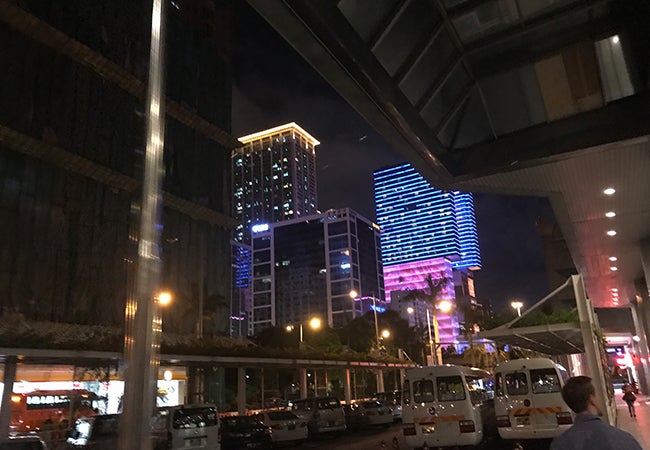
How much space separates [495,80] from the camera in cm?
903

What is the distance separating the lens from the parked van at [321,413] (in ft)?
70.0

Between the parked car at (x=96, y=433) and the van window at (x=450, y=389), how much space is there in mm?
8803

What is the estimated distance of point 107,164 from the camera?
43.2 metres

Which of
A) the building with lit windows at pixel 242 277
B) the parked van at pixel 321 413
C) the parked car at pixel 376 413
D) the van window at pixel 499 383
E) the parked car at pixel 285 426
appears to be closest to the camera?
the van window at pixel 499 383

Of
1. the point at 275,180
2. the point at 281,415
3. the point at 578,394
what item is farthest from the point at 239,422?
the point at 275,180

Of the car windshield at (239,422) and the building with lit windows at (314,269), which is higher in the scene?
the building with lit windows at (314,269)

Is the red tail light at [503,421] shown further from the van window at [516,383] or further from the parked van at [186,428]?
the parked van at [186,428]

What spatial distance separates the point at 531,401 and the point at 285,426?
9.25 meters

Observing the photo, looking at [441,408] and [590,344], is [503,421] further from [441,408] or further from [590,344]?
[590,344]

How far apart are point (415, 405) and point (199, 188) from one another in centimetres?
4421

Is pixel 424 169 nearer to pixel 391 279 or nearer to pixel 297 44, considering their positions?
pixel 297 44

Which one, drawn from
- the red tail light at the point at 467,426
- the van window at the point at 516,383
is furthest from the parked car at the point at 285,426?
the van window at the point at 516,383

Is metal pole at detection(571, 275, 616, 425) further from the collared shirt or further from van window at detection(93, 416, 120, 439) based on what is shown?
van window at detection(93, 416, 120, 439)

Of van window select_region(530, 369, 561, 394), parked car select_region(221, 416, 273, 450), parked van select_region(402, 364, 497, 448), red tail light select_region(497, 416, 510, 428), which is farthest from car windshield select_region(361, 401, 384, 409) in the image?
van window select_region(530, 369, 561, 394)
